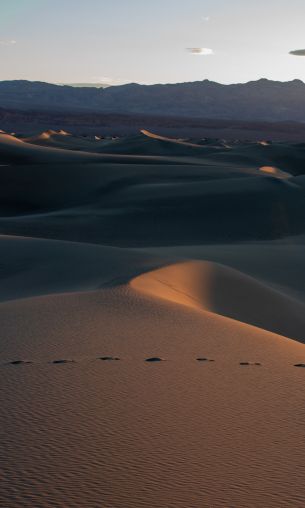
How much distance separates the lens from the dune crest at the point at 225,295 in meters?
8.38

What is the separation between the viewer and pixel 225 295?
9.18 m

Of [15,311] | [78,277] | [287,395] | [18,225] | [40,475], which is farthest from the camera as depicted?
[18,225]

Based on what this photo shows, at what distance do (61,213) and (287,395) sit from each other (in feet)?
50.7

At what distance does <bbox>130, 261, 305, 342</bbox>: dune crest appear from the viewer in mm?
8375

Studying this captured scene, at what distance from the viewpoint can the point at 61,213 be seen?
19.8 metres

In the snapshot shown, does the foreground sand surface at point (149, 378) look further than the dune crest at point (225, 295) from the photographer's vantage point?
No

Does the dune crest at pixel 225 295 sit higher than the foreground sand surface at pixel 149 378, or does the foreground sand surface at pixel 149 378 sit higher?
the foreground sand surface at pixel 149 378

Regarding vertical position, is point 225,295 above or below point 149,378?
below

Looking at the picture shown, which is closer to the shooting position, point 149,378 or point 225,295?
point 149,378

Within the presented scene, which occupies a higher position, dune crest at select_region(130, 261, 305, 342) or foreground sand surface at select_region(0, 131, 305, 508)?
foreground sand surface at select_region(0, 131, 305, 508)

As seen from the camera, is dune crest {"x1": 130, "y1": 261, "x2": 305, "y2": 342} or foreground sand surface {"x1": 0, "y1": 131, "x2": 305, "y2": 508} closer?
foreground sand surface {"x1": 0, "y1": 131, "x2": 305, "y2": 508}

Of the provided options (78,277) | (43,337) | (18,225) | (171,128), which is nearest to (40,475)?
(43,337)

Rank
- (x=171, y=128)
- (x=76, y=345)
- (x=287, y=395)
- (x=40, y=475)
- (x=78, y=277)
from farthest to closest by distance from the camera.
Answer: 1. (x=171, y=128)
2. (x=78, y=277)
3. (x=76, y=345)
4. (x=287, y=395)
5. (x=40, y=475)

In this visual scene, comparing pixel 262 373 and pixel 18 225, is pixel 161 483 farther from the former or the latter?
pixel 18 225
